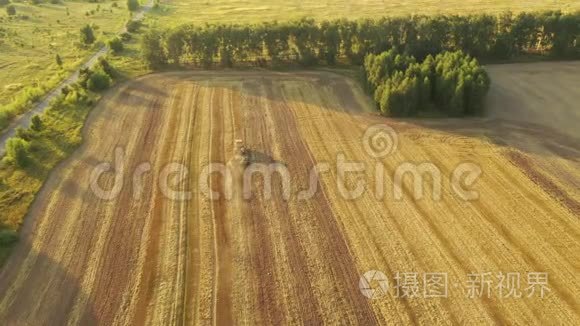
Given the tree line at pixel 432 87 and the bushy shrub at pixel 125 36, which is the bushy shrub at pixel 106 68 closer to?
the bushy shrub at pixel 125 36

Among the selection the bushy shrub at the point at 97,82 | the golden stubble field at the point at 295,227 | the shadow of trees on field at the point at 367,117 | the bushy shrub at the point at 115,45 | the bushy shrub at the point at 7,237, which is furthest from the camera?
the bushy shrub at the point at 115,45

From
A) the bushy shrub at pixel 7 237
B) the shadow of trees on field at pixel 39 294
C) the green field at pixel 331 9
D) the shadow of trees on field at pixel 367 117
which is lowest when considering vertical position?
the shadow of trees on field at pixel 39 294

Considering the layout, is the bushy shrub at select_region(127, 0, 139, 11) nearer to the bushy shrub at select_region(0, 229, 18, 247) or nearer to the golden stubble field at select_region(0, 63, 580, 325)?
the golden stubble field at select_region(0, 63, 580, 325)

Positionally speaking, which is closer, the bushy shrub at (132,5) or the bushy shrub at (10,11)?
the bushy shrub at (10,11)

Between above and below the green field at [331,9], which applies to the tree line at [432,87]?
below

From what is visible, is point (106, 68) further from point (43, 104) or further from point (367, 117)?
point (367, 117)

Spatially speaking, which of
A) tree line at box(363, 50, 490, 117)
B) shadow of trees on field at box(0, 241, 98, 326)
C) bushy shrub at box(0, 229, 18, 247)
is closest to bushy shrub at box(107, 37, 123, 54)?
tree line at box(363, 50, 490, 117)

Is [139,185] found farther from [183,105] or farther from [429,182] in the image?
[429,182]

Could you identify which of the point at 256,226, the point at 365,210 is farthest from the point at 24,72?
the point at 365,210

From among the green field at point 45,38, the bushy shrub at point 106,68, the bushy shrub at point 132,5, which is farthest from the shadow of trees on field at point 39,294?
the bushy shrub at point 132,5
